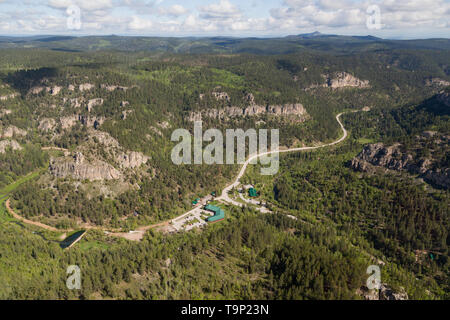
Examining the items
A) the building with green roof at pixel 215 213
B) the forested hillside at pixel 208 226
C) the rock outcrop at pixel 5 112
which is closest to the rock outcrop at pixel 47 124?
the forested hillside at pixel 208 226

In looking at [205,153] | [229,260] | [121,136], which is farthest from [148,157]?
[229,260]

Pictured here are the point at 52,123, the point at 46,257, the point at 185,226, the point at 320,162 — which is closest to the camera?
the point at 46,257

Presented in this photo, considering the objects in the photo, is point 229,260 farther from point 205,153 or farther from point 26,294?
point 205,153

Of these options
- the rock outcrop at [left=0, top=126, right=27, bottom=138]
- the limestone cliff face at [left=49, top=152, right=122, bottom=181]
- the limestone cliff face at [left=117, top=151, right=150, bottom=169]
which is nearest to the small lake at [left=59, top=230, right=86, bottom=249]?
the limestone cliff face at [left=49, top=152, right=122, bottom=181]

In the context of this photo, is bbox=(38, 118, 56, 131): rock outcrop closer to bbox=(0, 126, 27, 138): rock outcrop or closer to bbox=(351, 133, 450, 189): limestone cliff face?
bbox=(0, 126, 27, 138): rock outcrop

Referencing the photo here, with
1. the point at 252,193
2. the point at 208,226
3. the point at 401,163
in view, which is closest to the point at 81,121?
the point at 252,193

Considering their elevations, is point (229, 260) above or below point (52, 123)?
below

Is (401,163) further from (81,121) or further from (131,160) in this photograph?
(81,121)
